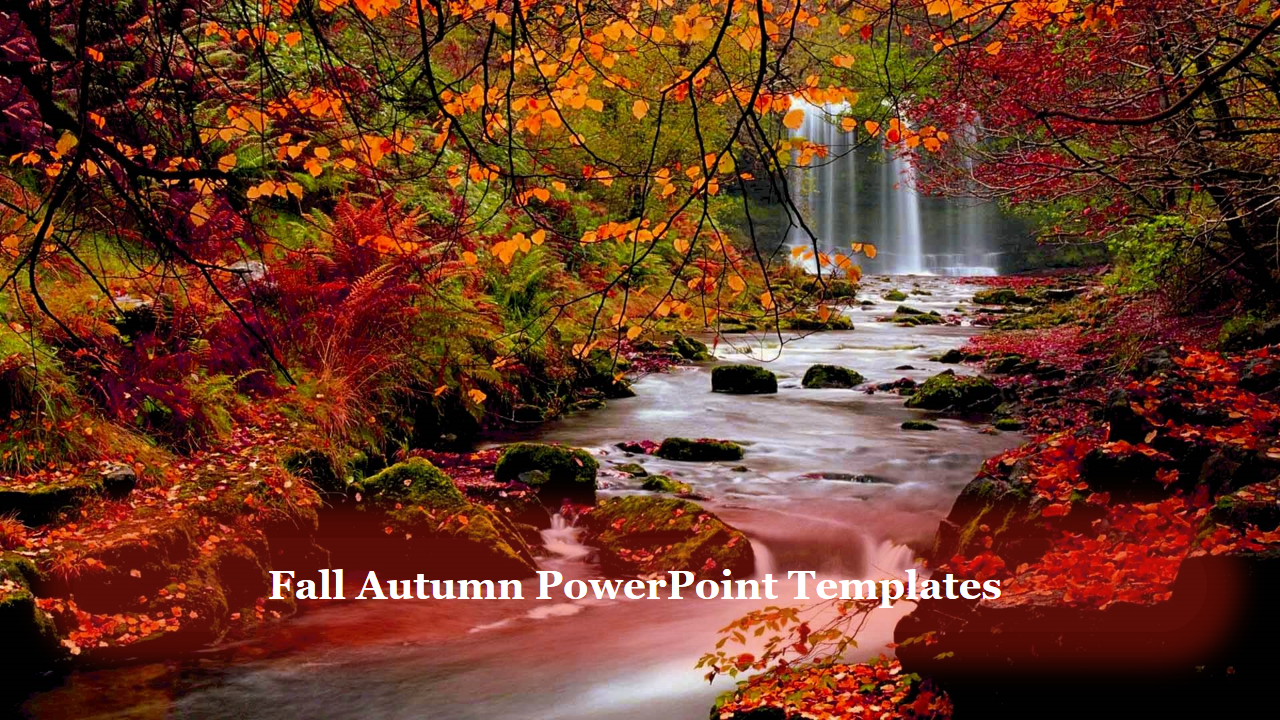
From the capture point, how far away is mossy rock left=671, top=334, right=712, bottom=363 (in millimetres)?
14625

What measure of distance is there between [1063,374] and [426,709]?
9.28 meters

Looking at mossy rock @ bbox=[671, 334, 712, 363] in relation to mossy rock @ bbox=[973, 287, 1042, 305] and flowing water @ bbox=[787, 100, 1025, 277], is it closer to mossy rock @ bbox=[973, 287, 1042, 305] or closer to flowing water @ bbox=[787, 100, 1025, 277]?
mossy rock @ bbox=[973, 287, 1042, 305]

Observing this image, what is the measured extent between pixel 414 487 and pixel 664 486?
2.31 m

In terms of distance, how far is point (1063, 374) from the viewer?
11.2 m

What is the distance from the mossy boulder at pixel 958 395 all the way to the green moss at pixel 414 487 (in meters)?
6.61

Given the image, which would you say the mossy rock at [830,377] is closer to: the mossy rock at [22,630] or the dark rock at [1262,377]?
the dark rock at [1262,377]

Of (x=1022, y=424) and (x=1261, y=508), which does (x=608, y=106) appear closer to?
(x=1022, y=424)

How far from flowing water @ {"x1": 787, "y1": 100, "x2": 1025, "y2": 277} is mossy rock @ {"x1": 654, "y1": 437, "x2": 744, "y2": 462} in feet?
80.5

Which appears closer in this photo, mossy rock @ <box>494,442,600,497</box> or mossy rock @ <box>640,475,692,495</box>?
mossy rock @ <box>494,442,600,497</box>

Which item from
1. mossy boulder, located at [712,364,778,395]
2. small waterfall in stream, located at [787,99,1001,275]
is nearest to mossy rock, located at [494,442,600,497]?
mossy boulder, located at [712,364,778,395]

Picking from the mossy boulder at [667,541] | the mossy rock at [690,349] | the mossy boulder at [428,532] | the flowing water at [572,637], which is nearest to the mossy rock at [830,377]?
the mossy rock at [690,349]

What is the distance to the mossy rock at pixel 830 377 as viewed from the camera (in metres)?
12.8

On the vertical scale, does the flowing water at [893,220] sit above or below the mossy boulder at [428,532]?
above

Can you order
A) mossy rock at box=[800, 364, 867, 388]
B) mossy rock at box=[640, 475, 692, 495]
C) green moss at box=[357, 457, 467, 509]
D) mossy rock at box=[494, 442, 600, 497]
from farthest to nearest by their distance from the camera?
mossy rock at box=[800, 364, 867, 388], mossy rock at box=[640, 475, 692, 495], mossy rock at box=[494, 442, 600, 497], green moss at box=[357, 457, 467, 509]
